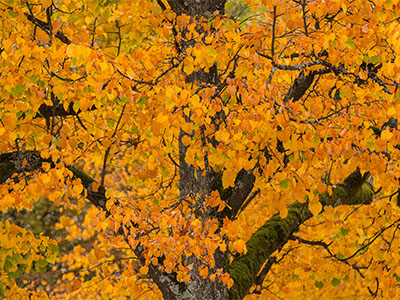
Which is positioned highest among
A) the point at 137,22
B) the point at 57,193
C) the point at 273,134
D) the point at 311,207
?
the point at 137,22

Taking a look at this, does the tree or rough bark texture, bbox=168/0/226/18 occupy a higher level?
rough bark texture, bbox=168/0/226/18

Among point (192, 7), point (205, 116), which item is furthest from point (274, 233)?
point (192, 7)

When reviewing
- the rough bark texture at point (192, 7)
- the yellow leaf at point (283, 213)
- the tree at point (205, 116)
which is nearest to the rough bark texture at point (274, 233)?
the tree at point (205, 116)

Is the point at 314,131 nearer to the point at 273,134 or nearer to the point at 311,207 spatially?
the point at 273,134

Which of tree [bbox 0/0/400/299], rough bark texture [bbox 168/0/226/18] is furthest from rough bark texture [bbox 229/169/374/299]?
rough bark texture [bbox 168/0/226/18]

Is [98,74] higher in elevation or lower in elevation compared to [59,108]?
lower

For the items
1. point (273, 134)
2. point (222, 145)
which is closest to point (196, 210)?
point (222, 145)

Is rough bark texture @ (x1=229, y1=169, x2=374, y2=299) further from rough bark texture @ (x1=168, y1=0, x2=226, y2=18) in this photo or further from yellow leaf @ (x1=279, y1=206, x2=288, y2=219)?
rough bark texture @ (x1=168, y1=0, x2=226, y2=18)

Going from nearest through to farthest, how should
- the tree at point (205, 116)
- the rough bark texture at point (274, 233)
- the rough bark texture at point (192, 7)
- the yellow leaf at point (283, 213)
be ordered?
the tree at point (205, 116) < the yellow leaf at point (283, 213) < the rough bark texture at point (192, 7) < the rough bark texture at point (274, 233)

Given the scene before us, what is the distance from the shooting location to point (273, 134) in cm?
505

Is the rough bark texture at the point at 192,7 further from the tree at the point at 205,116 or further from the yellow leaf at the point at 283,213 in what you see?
the yellow leaf at the point at 283,213

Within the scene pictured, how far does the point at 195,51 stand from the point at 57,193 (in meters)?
2.33

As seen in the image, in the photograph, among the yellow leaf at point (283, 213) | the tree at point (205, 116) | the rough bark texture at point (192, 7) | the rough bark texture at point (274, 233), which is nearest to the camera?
the tree at point (205, 116)

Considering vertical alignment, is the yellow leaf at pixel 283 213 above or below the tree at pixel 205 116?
below
